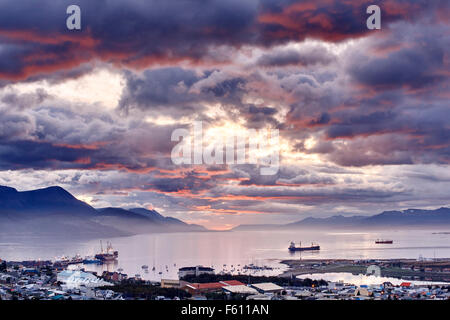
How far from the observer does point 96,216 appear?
250 feet

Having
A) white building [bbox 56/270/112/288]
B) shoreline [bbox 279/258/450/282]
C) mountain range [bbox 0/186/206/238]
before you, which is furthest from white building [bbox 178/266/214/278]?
mountain range [bbox 0/186/206/238]

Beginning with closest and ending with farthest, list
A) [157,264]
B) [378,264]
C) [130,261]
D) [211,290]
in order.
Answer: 1. [211,290]
2. [378,264]
3. [157,264]
4. [130,261]

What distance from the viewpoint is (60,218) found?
72188 mm

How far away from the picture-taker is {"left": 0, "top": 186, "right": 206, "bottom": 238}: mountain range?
66.0 m

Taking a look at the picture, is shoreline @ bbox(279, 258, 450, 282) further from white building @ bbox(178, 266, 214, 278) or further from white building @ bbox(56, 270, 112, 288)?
white building @ bbox(56, 270, 112, 288)

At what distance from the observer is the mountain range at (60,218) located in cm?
6600

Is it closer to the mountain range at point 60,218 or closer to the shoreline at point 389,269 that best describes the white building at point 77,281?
the shoreline at point 389,269

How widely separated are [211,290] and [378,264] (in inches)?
538

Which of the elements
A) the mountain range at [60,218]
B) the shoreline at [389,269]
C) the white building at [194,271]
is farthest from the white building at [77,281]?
the mountain range at [60,218]

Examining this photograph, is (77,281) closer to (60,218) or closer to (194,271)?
(194,271)
